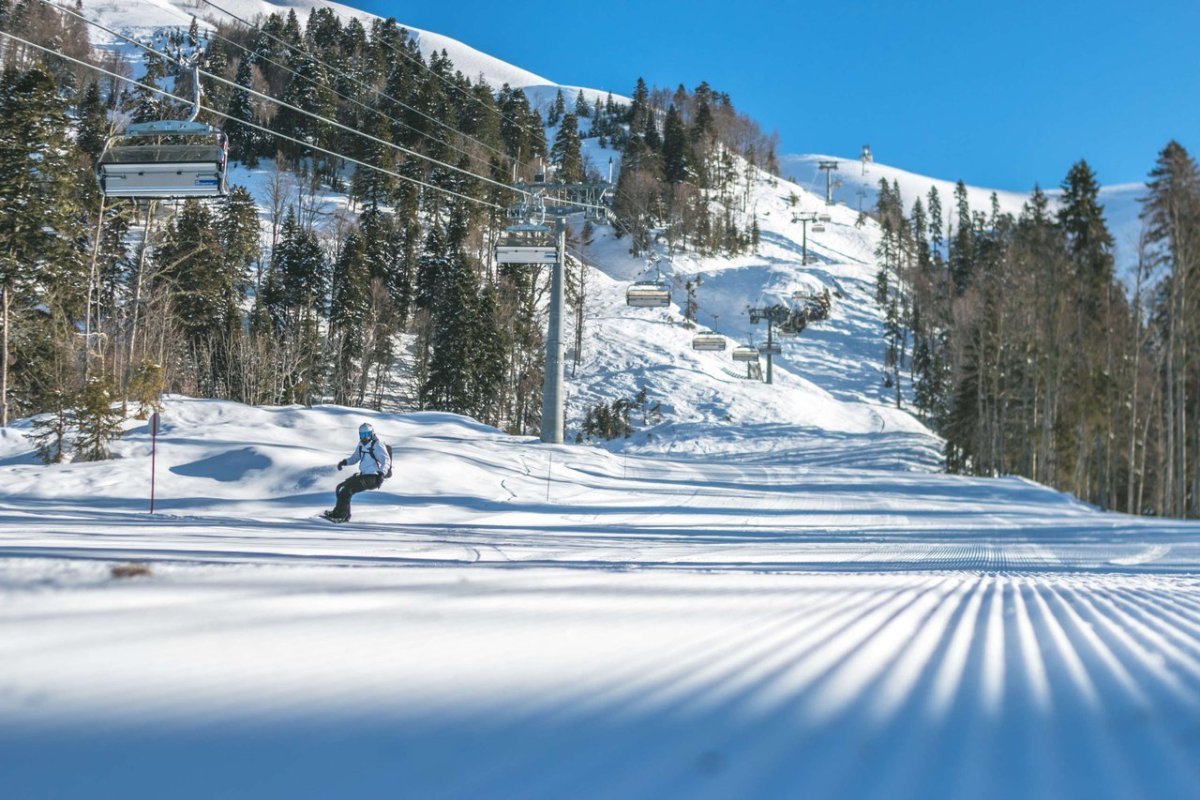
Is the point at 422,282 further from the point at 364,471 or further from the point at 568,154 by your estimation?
the point at 364,471

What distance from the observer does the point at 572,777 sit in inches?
101

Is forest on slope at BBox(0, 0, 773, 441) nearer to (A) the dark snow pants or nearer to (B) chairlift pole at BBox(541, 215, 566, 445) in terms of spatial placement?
(B) chairlift pole at BBox(541, 215, 566, 445)

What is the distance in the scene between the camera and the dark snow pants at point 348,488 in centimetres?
1294

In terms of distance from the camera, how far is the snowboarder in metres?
13.0

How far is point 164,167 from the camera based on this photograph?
13.8m

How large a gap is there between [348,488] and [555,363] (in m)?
12.6

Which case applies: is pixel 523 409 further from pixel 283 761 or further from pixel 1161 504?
pixel 283 761

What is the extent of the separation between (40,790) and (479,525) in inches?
445

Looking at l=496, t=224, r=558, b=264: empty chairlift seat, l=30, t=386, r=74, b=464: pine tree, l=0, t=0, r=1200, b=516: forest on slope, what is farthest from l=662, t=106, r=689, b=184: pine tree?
l=30, t=386, r=74, b=464: pine tree

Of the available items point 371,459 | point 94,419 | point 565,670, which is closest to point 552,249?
point 94,419

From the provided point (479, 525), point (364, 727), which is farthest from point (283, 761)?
point (479, 525)

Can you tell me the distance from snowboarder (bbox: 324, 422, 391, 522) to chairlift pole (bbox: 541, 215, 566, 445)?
38.3 ft

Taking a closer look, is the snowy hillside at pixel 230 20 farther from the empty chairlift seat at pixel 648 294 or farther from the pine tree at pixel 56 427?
the pine tree at pixel 56 427

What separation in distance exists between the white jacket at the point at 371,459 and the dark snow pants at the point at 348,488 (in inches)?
4.0
